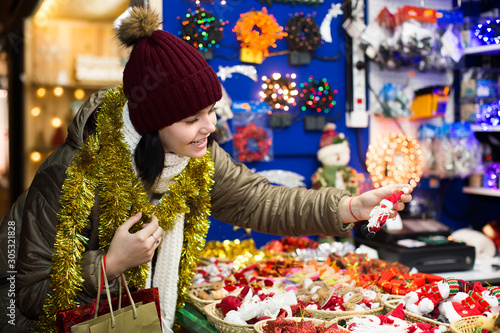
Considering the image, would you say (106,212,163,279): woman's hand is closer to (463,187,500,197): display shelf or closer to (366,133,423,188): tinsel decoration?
(366,133,423,188): tinsel decoration

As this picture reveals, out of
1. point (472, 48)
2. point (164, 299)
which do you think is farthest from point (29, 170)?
point (472, 48)

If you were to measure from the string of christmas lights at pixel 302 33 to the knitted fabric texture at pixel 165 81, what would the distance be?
1.78 m

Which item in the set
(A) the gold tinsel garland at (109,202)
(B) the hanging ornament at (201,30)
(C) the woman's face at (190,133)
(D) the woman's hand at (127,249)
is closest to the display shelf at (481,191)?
(B) the hanging ornament at (201,30)

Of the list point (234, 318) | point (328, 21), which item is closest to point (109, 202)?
point (234, 318)

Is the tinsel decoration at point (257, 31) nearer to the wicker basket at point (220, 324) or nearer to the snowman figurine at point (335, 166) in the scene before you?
the snowman figurine at point (335, 166)

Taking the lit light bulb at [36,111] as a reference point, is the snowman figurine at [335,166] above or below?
below

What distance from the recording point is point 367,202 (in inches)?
64.6

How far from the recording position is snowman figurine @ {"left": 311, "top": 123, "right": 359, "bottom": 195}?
3.17 m

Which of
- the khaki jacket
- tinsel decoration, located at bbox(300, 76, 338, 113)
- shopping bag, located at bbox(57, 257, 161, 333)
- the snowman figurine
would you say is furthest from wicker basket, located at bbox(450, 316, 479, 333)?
tinsel decoration, located at bbox(300, 76, 338, 113)

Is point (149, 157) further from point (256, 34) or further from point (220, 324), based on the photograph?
point (256, 34)

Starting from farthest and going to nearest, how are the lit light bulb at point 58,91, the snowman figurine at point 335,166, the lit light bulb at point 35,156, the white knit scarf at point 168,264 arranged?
the lit light bulb at point 35,156 < the lit light bulb at point 58,91 < the snowman figurine at point 335,166 < the white knit scarf at point 168,264

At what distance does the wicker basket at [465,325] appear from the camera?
4.46 ft

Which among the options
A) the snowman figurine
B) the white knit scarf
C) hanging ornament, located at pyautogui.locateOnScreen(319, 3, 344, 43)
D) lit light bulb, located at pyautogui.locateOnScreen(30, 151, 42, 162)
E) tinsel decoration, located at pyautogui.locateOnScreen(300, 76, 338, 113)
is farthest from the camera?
lit light bulb, located at pyautogui.locateOnScreen(30, 151, 42, 162)

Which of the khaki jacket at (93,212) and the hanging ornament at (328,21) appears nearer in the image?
the khaki jacket at (93,212)
